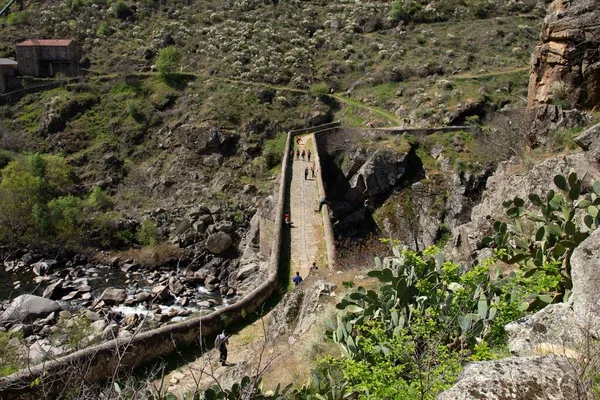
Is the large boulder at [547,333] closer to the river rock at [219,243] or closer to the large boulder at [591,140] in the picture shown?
the large boulder at [591,140]

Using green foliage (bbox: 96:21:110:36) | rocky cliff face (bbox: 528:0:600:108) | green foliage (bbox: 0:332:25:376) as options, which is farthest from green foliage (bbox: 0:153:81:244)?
green foliage (bbox: 96:21:110:36)

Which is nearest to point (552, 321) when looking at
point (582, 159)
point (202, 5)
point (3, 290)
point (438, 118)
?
point (582, 159)

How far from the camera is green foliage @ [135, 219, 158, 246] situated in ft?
102

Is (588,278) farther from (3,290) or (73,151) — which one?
(73,151)

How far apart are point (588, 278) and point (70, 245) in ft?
103

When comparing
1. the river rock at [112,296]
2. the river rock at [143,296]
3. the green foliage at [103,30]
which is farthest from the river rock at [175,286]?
the green foliage at [103,30]

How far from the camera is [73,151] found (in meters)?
42.6

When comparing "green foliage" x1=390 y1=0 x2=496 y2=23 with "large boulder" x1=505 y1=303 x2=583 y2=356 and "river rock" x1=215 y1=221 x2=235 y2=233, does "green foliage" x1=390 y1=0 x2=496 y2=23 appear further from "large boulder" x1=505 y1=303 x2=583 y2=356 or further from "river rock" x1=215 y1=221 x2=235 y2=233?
"large boulder" x1=505 y1=303 x2=583 y2=356

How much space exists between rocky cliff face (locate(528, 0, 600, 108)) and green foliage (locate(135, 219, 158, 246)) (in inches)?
981

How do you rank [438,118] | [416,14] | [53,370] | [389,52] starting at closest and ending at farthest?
[53,370]
[438,118]
[389,52]
[416,14]

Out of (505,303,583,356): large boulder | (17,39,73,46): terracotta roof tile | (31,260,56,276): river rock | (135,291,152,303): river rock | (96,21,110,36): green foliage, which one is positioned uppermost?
(96,21,110,36): green foliage

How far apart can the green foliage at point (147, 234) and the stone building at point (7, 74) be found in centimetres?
3179

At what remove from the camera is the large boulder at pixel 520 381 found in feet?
12.1

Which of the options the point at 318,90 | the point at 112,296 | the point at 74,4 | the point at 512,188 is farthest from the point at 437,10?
the point at 512,188
